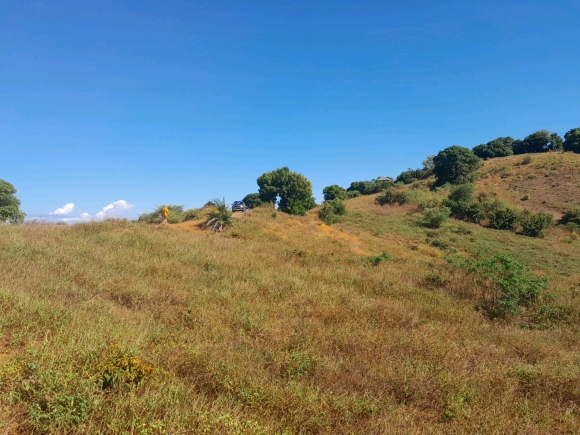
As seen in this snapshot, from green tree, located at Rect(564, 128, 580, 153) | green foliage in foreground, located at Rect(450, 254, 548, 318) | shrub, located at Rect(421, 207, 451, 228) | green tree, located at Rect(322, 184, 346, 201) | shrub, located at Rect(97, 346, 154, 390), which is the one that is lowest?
green foliage in foreground, located at Rect(450, 254, 548, 318)

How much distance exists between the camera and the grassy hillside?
9.62 ft

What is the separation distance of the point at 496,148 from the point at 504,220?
45.6m

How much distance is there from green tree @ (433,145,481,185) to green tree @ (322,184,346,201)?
15798 mm

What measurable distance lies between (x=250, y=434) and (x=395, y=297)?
6048 millimetres

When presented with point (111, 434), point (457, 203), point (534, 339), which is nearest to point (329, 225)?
point (457, 203)

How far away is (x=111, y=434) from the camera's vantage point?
2541 millimetres

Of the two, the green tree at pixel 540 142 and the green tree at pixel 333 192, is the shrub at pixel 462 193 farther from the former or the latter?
the green tree at pixel 540 142

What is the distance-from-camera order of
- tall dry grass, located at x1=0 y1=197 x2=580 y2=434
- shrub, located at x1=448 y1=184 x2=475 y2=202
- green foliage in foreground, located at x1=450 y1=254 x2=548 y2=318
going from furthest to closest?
shrub, located at x1=448 y1=184 x2=475 y2=202 < green foliage in foreground, located at x1=450 y1=254 x2=548 y2=318 < tall dry grass, located at x1=0 y1=197 x2=580 y2=434

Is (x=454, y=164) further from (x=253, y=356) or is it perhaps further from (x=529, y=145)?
(x=253, y=356)

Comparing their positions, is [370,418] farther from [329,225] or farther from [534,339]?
[329,225]

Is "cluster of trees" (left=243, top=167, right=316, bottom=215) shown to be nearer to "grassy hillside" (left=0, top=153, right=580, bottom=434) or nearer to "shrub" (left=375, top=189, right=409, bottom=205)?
"shrub" (left=375, top=189, right=409, bottom=205)

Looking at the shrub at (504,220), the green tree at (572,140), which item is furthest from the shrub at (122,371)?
the green tree at (572,140)

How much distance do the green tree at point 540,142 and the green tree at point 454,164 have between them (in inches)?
688

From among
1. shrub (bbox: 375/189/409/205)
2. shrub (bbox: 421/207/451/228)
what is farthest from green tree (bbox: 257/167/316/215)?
shrub (bbox: 421/207/451/228)
